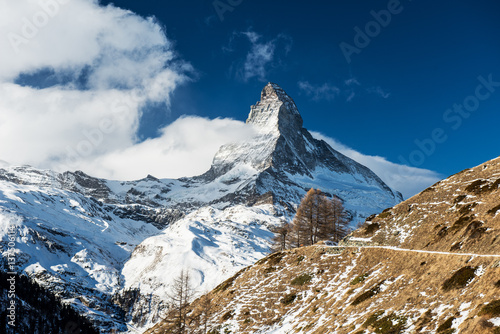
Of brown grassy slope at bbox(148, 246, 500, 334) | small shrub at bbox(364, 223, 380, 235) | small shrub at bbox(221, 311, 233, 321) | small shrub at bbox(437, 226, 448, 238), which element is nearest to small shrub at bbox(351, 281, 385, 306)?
brown grassy slope at bbox(148, 246, 500, 334)

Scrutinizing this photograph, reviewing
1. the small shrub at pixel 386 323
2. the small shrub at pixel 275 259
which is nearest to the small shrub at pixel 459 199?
the small shrub at pixel 386 323

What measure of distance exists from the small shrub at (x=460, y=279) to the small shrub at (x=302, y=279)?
23282 millimetres

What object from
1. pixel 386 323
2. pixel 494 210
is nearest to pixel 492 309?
pixel 386 323

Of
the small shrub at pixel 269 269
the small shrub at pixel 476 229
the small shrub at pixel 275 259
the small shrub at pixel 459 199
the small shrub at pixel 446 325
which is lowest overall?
the small shrub at pixel 446 325

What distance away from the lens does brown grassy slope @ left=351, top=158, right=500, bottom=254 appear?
35156 mm

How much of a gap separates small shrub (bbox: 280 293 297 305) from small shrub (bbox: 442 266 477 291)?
22261 millimetres

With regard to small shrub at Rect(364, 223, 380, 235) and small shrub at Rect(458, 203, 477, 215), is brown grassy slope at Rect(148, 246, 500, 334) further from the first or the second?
small shrub at Rect(458, 203, 477, 215)

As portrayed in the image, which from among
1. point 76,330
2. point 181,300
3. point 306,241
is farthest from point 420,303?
point 76,330

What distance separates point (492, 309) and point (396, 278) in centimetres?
1583

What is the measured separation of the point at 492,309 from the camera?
2092 cm

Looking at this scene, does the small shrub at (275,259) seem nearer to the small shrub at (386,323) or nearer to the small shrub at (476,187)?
the small shrub at (476,187)

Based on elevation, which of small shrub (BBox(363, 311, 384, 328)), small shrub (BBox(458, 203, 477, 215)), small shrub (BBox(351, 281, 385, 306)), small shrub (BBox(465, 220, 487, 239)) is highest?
small shrub (BBox(458, 203, 477, 215))

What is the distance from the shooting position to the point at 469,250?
1309 inches

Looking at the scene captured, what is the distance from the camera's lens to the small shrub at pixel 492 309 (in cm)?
2047
